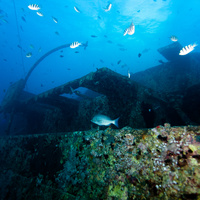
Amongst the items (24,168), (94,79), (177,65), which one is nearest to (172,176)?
(24,168)

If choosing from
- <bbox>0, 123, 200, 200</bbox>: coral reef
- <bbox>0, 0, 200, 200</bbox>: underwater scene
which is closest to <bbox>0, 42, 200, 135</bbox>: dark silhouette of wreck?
<bbox>0, 0, 200, 200</bbox>: underwater scene

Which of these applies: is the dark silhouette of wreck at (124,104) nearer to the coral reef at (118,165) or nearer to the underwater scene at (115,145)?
the underwater scene at (115,145)

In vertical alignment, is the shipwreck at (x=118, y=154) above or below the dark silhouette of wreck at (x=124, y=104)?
below

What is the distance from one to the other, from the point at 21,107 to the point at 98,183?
7930 millimetres

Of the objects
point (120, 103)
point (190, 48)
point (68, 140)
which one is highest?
point (190, 48)

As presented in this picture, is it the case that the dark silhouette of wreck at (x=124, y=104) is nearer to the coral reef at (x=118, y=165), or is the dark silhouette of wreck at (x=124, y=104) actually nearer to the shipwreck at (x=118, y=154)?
the shipwreck at (x=118, y=154)

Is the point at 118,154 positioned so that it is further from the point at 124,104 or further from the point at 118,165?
the point at 124,104

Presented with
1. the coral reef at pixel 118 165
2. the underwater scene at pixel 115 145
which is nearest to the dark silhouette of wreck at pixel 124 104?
the underwater scene at pixel 115 145

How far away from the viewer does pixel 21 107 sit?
297 inches

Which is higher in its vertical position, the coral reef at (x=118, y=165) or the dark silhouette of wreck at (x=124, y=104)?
the dark silhouette of wreck at (x=124, y=104)

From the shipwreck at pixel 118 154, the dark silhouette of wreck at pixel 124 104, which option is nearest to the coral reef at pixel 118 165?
the shipwreck at pixel 118 154

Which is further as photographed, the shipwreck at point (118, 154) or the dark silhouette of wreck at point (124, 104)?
the dark silhouette of wreck at point (124, 104)

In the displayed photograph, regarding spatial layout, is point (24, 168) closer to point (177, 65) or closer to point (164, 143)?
point (164, 143)

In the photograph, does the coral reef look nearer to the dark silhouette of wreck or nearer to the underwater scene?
the underwater scene
